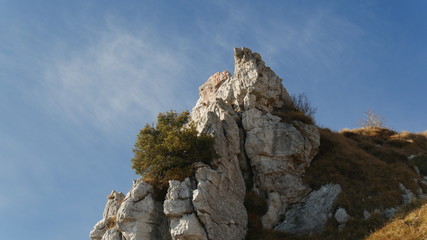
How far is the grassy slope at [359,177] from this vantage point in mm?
29469

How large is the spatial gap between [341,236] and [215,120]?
1261 centimetres

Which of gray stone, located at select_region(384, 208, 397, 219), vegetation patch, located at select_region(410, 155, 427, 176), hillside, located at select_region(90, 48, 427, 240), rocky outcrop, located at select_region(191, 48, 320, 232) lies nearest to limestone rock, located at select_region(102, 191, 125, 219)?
hillside, located at select_region(90, 48, 427, 240)

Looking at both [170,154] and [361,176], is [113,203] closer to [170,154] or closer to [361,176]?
[170,154]

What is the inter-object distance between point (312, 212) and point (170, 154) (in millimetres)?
11199

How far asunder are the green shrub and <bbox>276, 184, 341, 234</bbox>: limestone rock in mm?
7322

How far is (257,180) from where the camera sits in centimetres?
3409

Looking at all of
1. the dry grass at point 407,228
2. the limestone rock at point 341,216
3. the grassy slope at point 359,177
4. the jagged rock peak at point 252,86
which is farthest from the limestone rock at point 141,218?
the jagged rock peak at point 252,86

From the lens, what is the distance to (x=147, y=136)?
33.0 metres

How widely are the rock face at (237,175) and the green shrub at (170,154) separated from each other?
32.1 inches

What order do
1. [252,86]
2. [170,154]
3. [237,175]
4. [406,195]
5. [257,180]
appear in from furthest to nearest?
1. [252,86]
2. [257,180]
3. [406,195]
4. [237,175]
5. [170,154]

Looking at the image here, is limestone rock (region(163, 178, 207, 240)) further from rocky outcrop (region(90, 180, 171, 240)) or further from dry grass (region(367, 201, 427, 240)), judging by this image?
dry grass (region(367, 201, 427, 240))

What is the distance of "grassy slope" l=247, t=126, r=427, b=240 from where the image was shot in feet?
96.7

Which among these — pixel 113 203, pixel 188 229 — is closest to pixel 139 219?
pixel 188 229

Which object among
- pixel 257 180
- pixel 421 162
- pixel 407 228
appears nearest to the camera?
pixel 407 228
